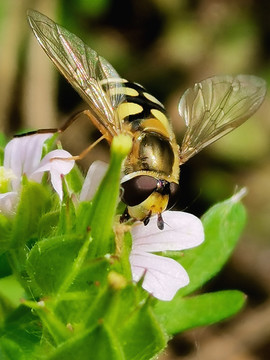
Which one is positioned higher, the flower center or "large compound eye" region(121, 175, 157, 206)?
"large compound eye" region(121, 175, 157, 206)

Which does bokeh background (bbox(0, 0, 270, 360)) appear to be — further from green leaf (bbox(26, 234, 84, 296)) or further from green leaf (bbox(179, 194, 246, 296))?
green leaf (bbox(26, 234, 84, 296))

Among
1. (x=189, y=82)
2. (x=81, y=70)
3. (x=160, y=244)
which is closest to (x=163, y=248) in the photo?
(x=160, y=244)

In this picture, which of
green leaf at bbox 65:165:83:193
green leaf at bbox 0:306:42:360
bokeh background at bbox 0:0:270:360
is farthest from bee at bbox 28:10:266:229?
bokeh background at bbox 0:0:270:360

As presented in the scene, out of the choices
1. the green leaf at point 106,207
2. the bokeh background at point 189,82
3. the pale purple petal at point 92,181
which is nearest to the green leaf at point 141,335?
the green leaf at point 106,207

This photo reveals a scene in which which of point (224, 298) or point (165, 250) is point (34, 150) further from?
point (224, 298)

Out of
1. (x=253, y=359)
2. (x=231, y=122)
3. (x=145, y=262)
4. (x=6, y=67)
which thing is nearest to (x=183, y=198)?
(x=253, y=359)

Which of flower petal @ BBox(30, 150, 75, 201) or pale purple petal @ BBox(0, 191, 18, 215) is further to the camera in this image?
pale purple petal @ BBox(0, 191, 18, 215)

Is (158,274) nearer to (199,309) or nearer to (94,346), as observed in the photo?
(94,346)
